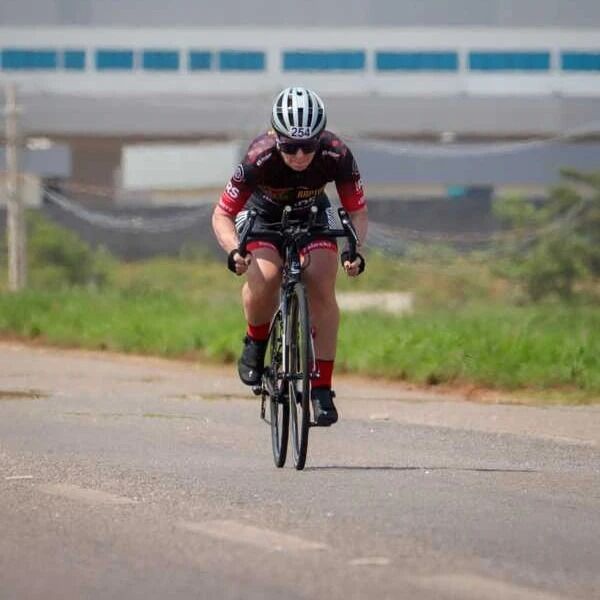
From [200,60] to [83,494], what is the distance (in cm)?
5975

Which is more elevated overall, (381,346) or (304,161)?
(304,161)

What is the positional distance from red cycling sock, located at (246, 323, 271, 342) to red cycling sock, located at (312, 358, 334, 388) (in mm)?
453

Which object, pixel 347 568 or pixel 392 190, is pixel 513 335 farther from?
pixel 392 190

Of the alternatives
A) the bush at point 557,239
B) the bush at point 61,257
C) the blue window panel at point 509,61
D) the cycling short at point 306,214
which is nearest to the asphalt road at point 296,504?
the cycling short at point 306,214

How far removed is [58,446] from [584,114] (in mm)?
49591

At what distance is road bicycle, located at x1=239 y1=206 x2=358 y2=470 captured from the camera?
9.45 m

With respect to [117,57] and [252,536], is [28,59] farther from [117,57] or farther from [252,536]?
[252,536]

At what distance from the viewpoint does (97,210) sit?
54562 mm

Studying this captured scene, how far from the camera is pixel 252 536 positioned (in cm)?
701

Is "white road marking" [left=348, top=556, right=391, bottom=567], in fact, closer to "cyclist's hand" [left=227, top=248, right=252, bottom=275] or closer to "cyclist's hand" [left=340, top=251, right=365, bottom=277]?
"cyclist's hand" [left=227, top=248, right=252, bottom=275]

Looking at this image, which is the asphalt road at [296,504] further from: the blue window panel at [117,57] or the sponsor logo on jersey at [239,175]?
the blue window panel at [117,57]

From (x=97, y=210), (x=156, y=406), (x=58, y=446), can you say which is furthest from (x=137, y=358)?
(x=97, y=210)

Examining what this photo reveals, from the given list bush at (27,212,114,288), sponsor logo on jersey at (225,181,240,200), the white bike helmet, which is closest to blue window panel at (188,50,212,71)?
bush at (27,212,114,288)

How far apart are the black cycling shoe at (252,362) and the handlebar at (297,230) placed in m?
0.77
